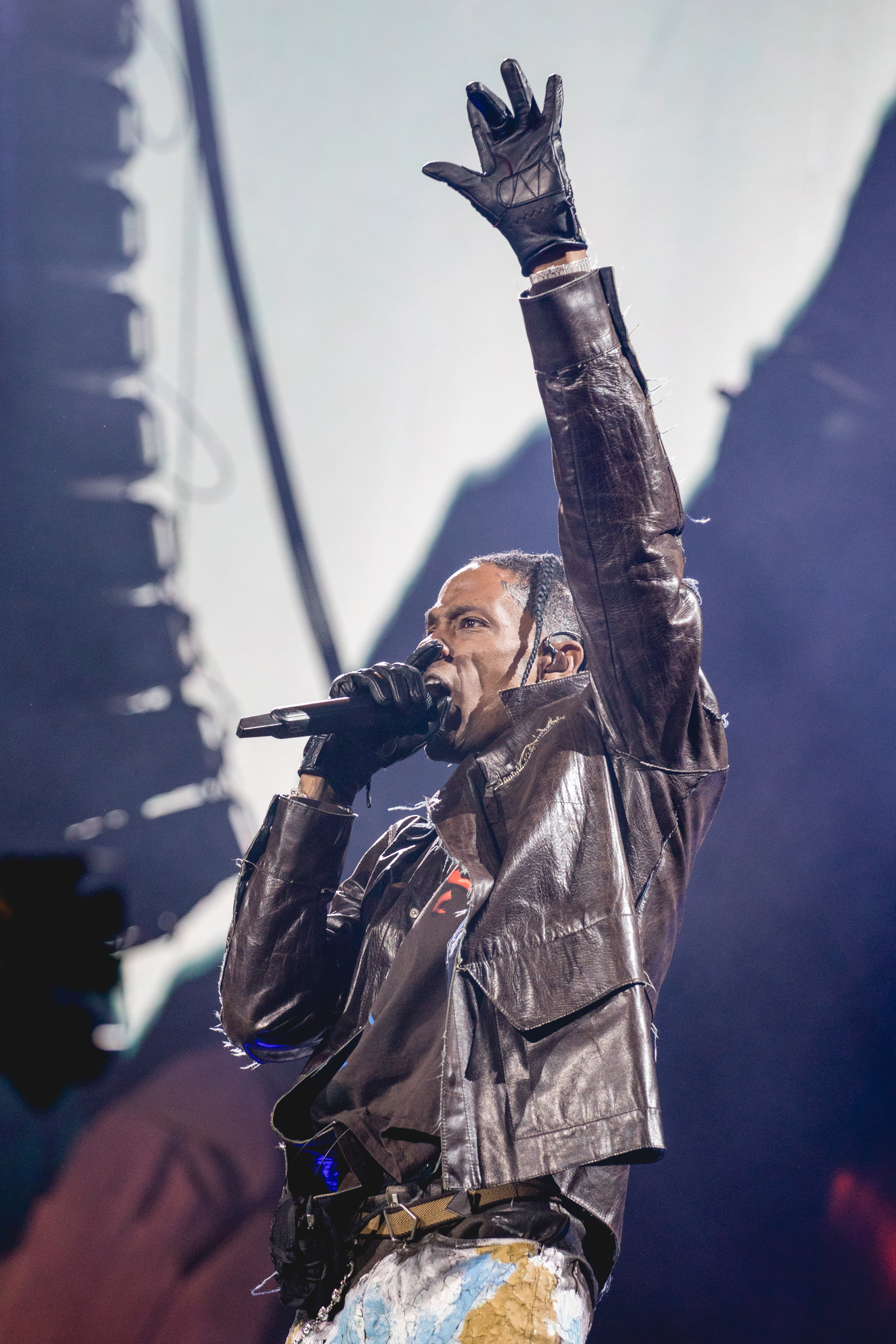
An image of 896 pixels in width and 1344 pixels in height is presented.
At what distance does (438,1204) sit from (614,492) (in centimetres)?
98

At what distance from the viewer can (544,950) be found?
3.78 ft

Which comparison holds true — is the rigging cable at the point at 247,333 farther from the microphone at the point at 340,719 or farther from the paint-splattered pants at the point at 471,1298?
the paint-splattered pants at the point at 471,1298

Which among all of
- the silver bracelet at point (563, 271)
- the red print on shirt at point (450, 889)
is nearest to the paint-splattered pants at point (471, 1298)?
the red print on shirt at point (450, 889)

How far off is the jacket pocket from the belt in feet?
0.69

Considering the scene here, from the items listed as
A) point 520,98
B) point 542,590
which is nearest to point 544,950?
point 542,590

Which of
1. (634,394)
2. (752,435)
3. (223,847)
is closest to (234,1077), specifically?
(223,847)

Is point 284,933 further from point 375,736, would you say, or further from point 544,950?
point 544,950

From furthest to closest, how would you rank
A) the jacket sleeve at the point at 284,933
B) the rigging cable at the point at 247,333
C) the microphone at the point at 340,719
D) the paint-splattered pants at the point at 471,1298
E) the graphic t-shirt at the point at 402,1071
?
the rigging cable at the point at 247,333 < the jacket sleeve at the point at 284,933 < the microphone at the point at 340,719 < the graphic t-shirt at the point at 402,1071 < the paint-splattered pants at the point at 471,1298

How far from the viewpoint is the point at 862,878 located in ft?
6.72

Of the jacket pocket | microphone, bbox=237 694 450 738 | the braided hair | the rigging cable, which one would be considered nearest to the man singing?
the jacket pocket

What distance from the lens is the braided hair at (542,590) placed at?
1.76 m

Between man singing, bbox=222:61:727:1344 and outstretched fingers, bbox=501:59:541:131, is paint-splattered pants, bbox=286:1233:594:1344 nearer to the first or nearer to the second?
man singing, bbox=222:61:727:1344

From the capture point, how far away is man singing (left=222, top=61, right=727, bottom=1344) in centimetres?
108

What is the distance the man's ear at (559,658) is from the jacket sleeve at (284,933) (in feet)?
1.54
